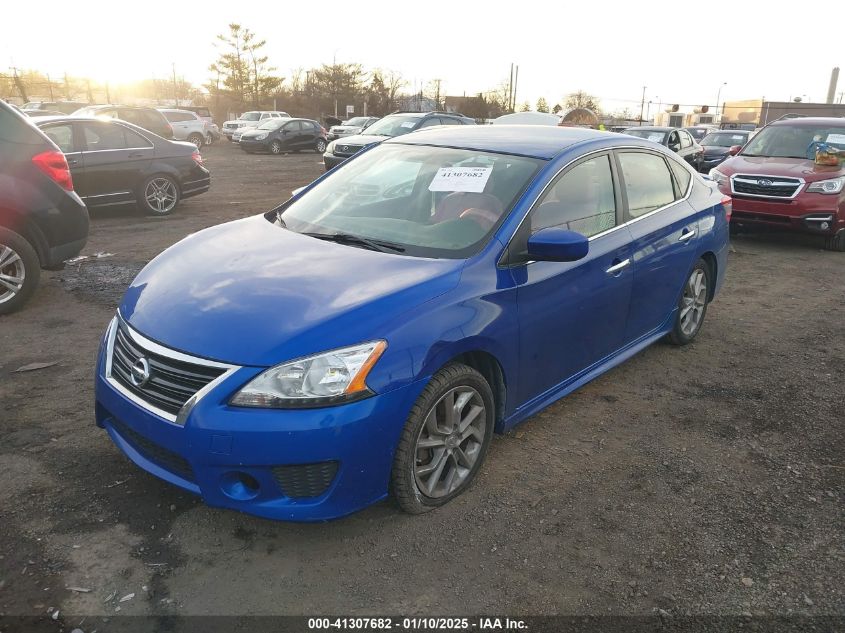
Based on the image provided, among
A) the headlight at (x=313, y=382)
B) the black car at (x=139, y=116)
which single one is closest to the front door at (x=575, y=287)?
the headlight at (x=313, y=382)

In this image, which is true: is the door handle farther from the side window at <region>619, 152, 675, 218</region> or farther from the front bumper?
the front bumper

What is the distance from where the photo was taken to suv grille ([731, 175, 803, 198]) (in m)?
8.98

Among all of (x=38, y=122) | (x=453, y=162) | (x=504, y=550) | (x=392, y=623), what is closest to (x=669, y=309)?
(x=453, y=162)

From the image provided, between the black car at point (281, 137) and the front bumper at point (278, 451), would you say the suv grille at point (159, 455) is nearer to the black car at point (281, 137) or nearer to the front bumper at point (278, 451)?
the front bumper at point (278, 451)

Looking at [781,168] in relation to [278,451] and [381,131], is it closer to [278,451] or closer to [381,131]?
[381,131]

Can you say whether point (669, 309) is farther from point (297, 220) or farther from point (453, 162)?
point (297, 220)

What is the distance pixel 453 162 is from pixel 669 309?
2.04m

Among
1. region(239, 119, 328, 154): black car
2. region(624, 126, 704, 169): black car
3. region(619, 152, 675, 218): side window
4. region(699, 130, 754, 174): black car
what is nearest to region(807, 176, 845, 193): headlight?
region(619, 152, 675, 218): side window

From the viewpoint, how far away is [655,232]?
429cm

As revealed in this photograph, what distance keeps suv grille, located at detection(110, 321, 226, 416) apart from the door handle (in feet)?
7.57

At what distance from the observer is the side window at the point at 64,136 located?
9195 millimetres

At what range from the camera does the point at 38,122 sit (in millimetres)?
9125

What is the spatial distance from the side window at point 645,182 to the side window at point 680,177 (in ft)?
0.32

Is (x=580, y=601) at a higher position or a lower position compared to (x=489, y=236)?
lower
